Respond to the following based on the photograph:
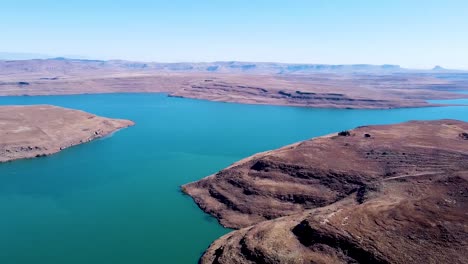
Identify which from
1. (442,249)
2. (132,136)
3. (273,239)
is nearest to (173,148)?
(132,136)

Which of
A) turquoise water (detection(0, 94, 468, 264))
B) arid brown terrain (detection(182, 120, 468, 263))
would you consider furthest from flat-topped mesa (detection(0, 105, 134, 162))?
arid brown terrain (detection(182, 120, 468, 263))

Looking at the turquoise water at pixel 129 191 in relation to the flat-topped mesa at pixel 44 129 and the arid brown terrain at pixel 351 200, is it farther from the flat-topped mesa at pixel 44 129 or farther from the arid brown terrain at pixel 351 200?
the arid brown terrain at pixel 351 200

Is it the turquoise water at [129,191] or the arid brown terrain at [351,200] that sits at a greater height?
the arid brown terrain at [351,200]

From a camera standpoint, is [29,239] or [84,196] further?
[84,196]

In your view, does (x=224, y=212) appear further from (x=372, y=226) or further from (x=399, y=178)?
(x=399, y=178)

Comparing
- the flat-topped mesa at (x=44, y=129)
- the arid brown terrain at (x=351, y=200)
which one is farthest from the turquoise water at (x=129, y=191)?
the arid brown terrain at (x=351, y=200)

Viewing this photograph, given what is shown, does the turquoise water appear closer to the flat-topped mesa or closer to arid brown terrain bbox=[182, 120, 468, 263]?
the flat-topped mesa

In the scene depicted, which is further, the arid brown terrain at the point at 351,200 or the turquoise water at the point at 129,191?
the turquoise water at the point at 129,191
